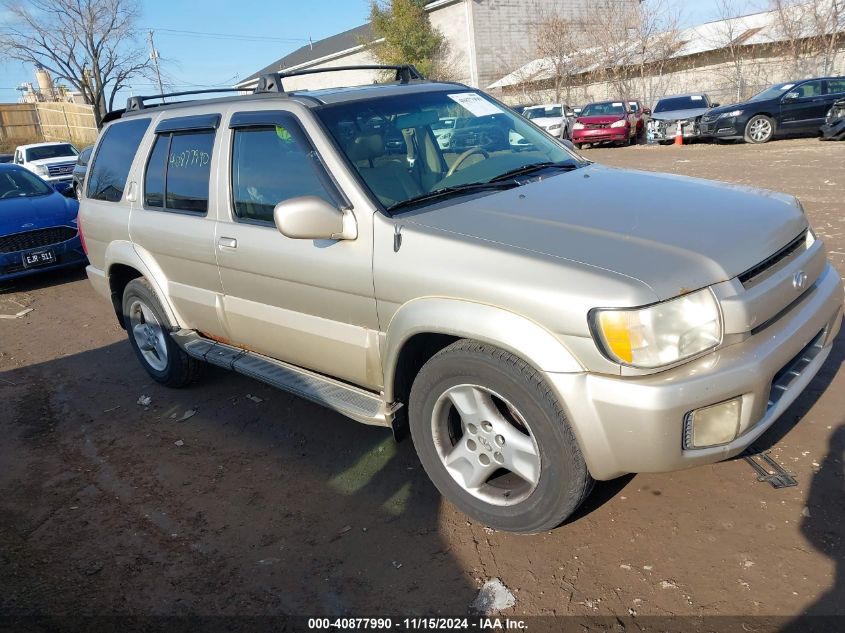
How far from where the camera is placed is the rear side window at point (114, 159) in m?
4.80

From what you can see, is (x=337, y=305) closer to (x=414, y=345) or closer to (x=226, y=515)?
(x=414, y=345)

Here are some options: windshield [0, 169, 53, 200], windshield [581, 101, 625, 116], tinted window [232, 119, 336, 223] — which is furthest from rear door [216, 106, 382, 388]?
windshield [581, 101, 625, 116]

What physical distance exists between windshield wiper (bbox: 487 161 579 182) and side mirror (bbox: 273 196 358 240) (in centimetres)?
90

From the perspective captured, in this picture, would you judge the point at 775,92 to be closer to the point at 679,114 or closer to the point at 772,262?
the point at 679,114

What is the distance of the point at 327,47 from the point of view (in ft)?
182

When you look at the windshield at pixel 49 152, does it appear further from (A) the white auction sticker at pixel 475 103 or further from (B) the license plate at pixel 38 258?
(A) the white auction sticker at pixel 475 103

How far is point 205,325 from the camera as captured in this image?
14.3 feet

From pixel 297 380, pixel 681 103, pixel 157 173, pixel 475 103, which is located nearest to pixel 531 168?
pixel 475 103

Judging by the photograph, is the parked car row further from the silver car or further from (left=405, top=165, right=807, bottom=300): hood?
(left=405, top=165, right=807, bottom=300): hood

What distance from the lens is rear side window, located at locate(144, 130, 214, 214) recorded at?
4.04 m

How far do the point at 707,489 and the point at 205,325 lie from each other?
3148 millimetres

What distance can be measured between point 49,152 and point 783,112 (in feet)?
72.0

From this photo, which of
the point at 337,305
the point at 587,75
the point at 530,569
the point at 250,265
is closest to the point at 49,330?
the point at 250,265

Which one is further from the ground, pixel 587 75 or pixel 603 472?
pixel 587 75
